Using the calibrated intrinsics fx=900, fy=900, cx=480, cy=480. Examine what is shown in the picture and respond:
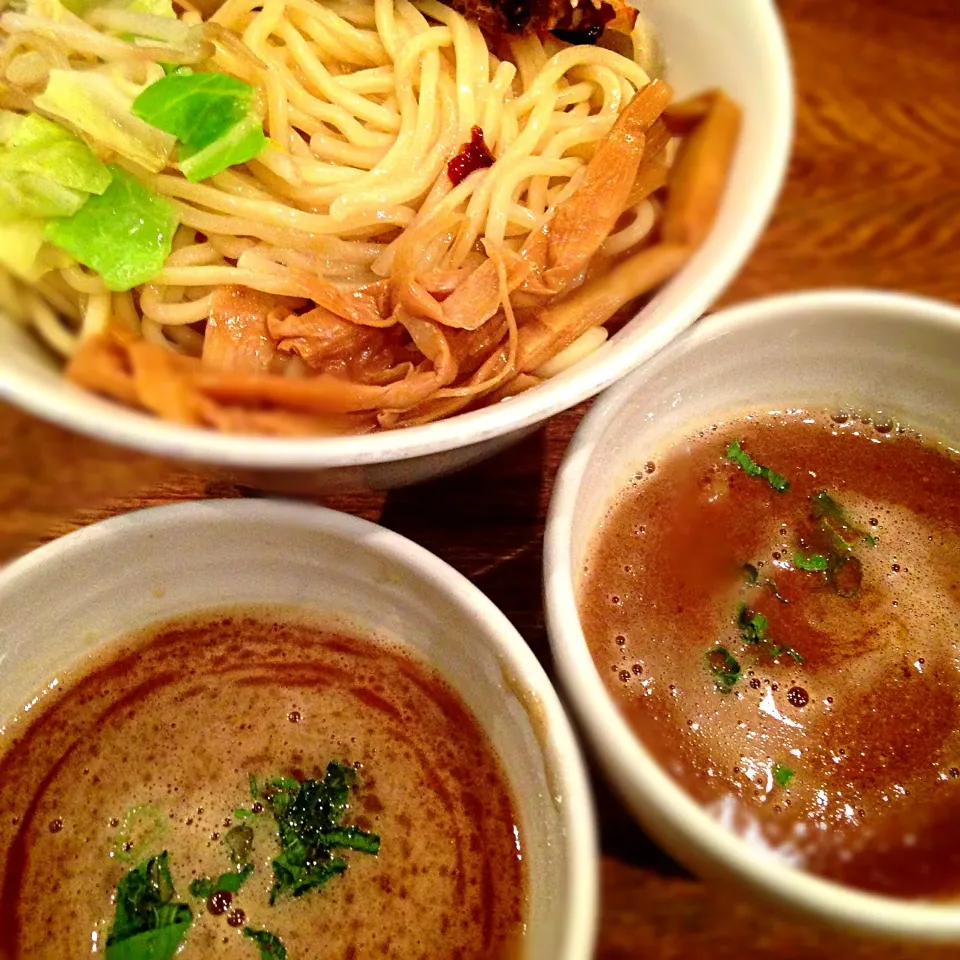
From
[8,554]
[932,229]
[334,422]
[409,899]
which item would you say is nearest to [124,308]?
[334,422]

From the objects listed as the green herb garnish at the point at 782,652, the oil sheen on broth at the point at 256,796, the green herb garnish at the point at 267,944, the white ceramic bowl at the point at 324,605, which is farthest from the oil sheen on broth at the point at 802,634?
the green herb garnish at the point at 267,944

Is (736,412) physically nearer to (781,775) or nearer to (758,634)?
(758,634)

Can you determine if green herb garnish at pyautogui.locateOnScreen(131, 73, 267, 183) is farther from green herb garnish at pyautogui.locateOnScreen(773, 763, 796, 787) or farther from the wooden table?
green herb garnish at pyautogui.locateOnScreen(773, 763, 796, 787)

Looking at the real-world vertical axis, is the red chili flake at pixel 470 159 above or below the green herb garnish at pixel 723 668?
above

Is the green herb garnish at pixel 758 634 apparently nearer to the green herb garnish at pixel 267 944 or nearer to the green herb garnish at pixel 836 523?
the green herb garnish at pixel 836 523

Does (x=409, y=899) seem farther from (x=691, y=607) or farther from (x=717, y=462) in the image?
(x=717, y=462)

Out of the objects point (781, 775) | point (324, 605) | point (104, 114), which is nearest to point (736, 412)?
point (781, 775)
